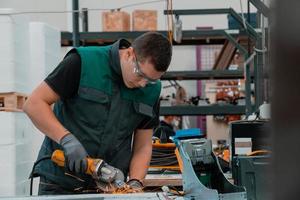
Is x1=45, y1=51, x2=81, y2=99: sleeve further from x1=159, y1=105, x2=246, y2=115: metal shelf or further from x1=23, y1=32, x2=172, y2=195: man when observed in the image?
x1=159, y1=105, x2=246, y2=115: metal shelf

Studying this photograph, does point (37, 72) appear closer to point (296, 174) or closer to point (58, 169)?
point (58, 169)

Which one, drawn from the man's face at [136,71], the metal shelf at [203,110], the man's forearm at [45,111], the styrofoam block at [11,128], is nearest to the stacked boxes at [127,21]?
the metal shelf at [203,110]

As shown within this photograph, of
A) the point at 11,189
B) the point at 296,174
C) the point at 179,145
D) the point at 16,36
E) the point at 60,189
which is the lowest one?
the point at 11,189

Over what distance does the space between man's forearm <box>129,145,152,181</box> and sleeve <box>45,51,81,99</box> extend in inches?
18.5

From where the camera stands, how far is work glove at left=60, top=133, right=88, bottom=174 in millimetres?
2145

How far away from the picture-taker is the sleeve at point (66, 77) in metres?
2.25

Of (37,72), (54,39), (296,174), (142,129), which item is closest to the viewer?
(296,174)

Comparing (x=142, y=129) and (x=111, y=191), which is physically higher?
(x=142, y=129)

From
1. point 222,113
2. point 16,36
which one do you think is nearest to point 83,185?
point 16,36

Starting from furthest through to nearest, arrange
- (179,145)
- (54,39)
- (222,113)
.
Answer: (222,113), (54,39), (179,145)

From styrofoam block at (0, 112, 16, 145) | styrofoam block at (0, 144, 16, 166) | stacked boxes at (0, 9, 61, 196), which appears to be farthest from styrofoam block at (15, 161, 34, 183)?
styrofoam block at (0, 112, 16, 145)

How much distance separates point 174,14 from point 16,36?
1.50 metres

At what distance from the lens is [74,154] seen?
2143 mm

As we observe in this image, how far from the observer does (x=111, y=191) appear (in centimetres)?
206
